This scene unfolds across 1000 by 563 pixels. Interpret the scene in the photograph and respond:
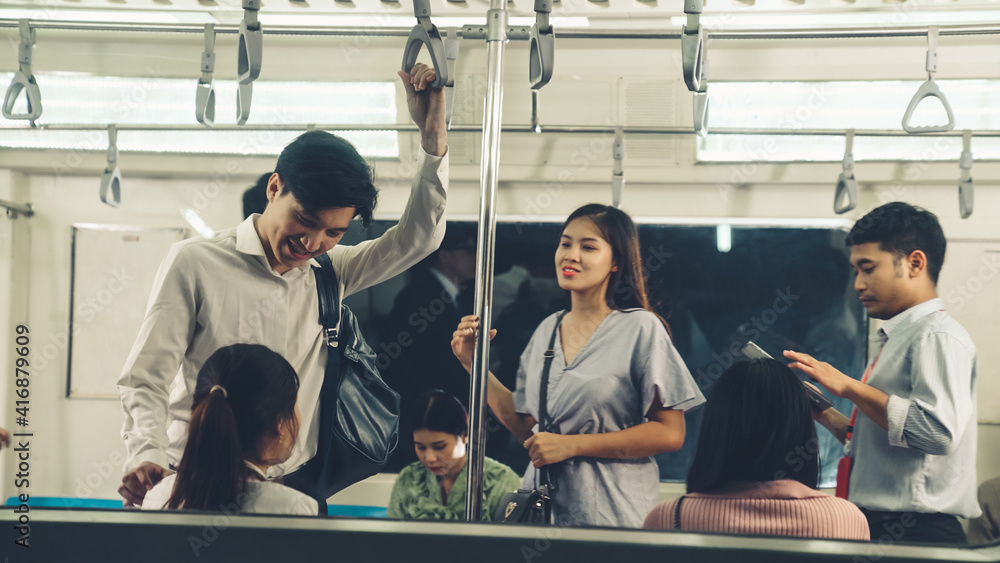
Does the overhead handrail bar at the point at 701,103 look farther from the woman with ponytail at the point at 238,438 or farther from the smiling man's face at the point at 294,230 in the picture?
the woman with ponytail at the point at 238,438

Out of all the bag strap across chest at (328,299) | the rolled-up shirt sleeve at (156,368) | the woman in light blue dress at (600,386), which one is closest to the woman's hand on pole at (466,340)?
the woman in light blue dress at (600,386)

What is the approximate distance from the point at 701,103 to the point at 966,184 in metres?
0.70

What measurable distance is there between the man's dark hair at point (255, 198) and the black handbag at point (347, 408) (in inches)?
8.5

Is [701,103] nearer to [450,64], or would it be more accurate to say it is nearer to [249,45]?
[450,64]

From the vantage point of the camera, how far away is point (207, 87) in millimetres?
1929

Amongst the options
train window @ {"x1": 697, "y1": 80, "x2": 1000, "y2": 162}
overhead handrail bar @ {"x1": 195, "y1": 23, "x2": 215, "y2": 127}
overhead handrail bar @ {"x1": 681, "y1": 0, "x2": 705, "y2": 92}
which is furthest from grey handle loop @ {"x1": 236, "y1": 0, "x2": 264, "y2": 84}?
train window @ {"x1": 697, "y1": 80, "x2": 1000, "y2": 162}

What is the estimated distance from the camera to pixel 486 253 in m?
1.76

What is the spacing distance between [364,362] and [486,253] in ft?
1.49

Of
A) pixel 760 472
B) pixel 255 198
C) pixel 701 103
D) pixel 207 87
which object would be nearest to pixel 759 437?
pixel 760 472

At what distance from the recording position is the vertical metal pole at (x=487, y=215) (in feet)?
5.71

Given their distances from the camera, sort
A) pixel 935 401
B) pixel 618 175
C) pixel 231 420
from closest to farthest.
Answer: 1. pixel 935 401
2. pixel 231 420
3. pixel 618 175

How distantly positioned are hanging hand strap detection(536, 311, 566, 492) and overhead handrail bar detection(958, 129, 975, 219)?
1053 millimetres

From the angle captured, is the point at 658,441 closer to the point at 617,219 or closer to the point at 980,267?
the point at 617,219

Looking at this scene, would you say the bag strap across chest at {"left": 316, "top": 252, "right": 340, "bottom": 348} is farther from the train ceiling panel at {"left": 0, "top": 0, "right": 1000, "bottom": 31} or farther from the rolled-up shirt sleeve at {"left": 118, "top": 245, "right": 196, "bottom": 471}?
the train ceiling panel at {"left": 0, "top": 0, "right": 1000, "bottom": 31}
